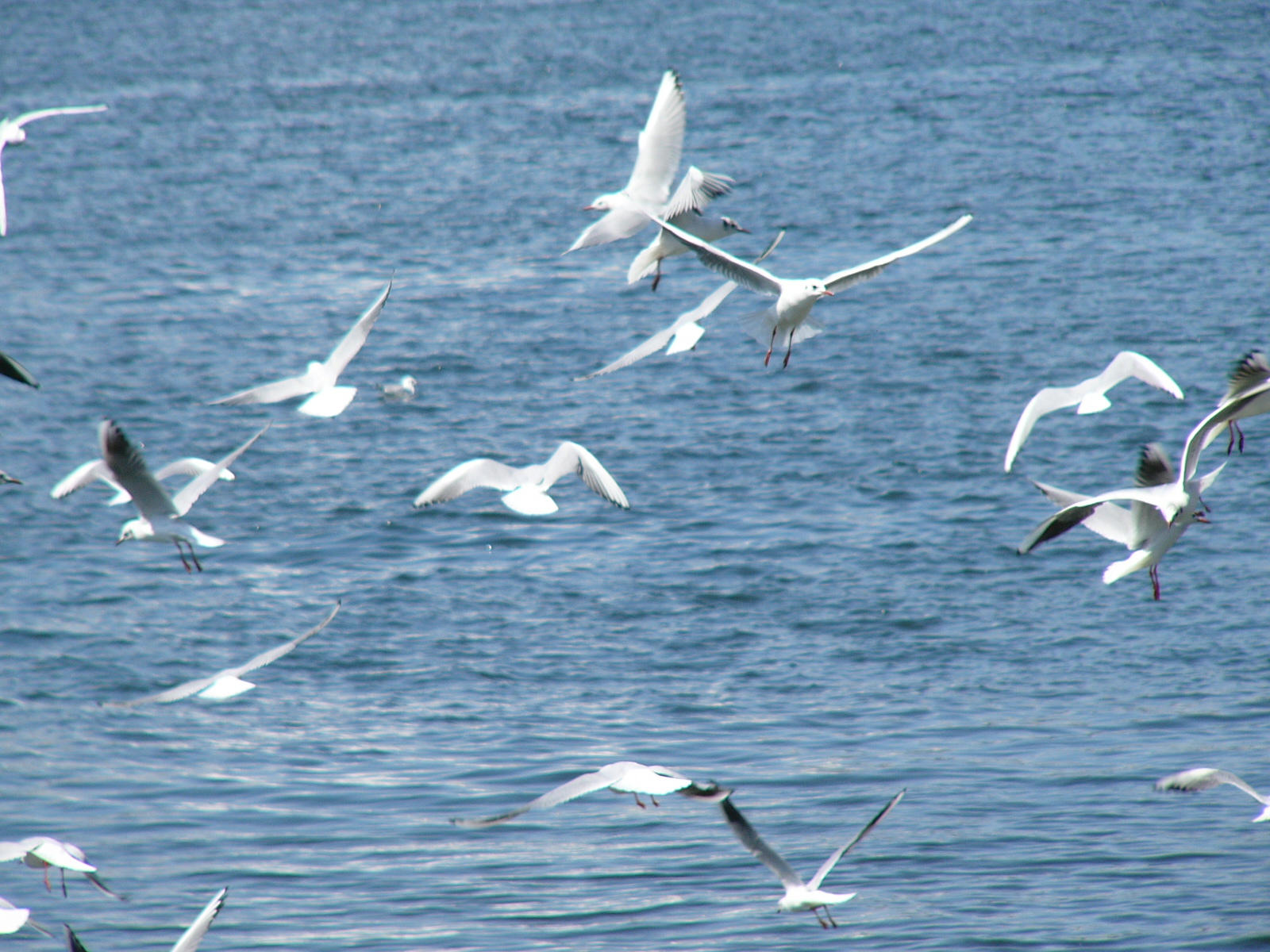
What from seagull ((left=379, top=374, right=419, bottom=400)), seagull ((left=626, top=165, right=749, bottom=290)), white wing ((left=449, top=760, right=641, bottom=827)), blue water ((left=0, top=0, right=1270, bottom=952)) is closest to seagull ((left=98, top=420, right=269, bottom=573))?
white wing ((left=449, top=760, right=641, bottom=827))

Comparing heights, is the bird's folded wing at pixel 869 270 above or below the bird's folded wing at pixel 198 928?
above

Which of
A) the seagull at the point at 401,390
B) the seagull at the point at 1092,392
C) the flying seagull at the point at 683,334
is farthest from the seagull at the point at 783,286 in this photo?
the seagull at the point at 401,390

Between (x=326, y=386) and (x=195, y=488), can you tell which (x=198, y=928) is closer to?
(x=195, y=488)

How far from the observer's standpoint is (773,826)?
11711 millimetres

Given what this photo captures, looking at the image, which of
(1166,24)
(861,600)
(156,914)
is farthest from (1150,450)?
(1166,24)

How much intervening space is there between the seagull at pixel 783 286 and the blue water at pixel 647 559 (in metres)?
3.54

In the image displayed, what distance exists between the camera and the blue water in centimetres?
1152

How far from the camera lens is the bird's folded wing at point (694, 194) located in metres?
11.5

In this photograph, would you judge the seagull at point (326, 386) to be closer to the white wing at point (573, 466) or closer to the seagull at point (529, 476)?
the seagull at point (529, 476)

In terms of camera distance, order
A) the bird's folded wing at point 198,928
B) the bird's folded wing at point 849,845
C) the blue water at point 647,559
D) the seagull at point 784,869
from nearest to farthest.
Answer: the bird's folded wing at point 198,928, the bird's folded wing at point 849,845, the seagull at point 784,869, the blue water at point 647,559

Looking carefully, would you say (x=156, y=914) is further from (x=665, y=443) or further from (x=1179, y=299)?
(x=1179, y=299)

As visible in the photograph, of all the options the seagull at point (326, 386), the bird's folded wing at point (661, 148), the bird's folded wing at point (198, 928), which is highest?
the bird's folded wing at point (661, 148)

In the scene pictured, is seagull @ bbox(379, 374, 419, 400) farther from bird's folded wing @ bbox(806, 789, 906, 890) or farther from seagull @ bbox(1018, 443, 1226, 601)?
bird's folded wing @ bbox(806, 789, 906, 890)

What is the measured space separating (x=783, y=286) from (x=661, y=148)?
2.19m
